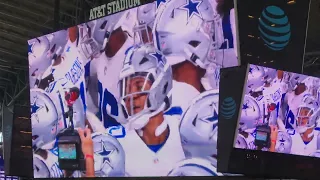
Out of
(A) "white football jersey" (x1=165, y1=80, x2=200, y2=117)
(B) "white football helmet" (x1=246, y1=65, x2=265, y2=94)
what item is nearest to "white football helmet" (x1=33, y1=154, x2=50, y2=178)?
(A) "white football jersey" (x1=165, y1=80, x2=200, y2=117)

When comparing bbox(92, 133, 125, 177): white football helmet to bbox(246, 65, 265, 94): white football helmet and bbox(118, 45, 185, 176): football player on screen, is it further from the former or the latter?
bbox(246, 65, 265, 94): white football helmet

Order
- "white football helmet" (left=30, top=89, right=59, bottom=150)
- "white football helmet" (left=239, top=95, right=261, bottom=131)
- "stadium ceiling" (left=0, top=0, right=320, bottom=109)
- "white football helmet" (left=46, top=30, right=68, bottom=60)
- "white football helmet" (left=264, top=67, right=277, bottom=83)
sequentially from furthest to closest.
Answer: "stadium ceiling" (left=0, top=0, right=320, bottom=109), "white football helmet" (left=30, top=89, right=59, bottom=150), "white football helmet" (left=46, top=30, right=68, bottom=60), "white football helmet" (left=264, top=67, right=277, bottom=83), "white football helmet" (left=239, top=95, right=261, bottom=131)

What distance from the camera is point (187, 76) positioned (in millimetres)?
7117

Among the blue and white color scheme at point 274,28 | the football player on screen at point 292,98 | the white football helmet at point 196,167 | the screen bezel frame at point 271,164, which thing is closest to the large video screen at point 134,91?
the white football helmet at point 196,167

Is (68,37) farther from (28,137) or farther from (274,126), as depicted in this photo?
(274,126)

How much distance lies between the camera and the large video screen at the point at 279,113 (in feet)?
19.8

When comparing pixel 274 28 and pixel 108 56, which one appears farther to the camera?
pixel 108 56

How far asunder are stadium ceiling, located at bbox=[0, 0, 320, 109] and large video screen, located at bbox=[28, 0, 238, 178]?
1679mm

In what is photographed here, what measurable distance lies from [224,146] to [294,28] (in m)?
1.98

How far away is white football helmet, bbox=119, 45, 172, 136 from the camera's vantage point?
7398 mm

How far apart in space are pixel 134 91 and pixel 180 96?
936mm

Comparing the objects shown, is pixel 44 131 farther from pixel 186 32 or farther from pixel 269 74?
pixel 269 74

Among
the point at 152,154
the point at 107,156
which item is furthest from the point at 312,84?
the point at 107,156

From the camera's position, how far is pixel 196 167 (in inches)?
274
